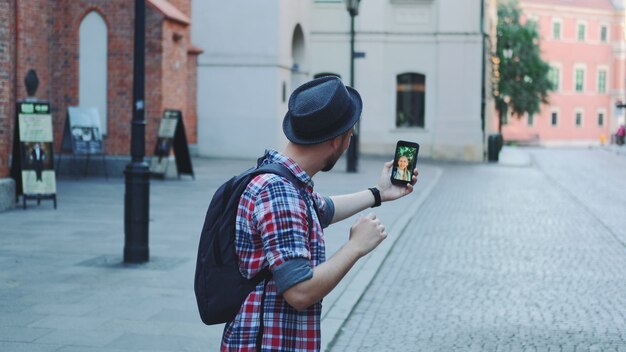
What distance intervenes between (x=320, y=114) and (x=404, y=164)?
2.66ft

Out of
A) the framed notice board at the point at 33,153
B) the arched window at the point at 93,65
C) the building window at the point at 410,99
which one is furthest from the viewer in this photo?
the building window at the point at 410,99

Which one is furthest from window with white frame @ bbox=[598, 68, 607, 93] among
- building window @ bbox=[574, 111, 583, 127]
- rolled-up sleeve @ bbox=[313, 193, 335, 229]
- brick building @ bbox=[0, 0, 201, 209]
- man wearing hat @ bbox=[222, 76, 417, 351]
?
man wearing hat @ bbox=[222, 76, 417, 351]

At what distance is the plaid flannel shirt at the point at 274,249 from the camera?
276 centimetres

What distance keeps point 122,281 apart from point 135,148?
1.61 metres

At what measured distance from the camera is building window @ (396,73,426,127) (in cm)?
3425

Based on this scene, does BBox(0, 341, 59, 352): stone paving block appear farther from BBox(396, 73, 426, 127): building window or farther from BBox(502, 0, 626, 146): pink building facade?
BBox(502, 0, 626, 146): pink building facade

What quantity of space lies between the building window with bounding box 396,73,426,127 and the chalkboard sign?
15.5 meters

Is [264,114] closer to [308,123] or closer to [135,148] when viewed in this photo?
[135,148]

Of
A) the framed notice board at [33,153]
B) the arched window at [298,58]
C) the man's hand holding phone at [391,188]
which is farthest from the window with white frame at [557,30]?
the man's hand holding phone at [391,188]

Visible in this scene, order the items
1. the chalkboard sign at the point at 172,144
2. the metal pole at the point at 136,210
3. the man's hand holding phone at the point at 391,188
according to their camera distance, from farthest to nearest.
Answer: the chalkboard sign at the point at 172,144
the metal pole at the point at 136,210
the man's hand holding phone at the point at 391,188

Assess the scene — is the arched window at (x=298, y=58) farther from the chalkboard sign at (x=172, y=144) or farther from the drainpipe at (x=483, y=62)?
the chalkboard sign at (x=172, y=144)

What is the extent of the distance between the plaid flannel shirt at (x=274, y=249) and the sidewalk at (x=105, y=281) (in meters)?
3.34

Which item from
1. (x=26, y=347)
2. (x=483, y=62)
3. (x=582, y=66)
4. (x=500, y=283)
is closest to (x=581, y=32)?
(x=582, y=66)

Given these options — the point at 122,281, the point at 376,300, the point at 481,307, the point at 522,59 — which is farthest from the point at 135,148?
the point at 522,59
